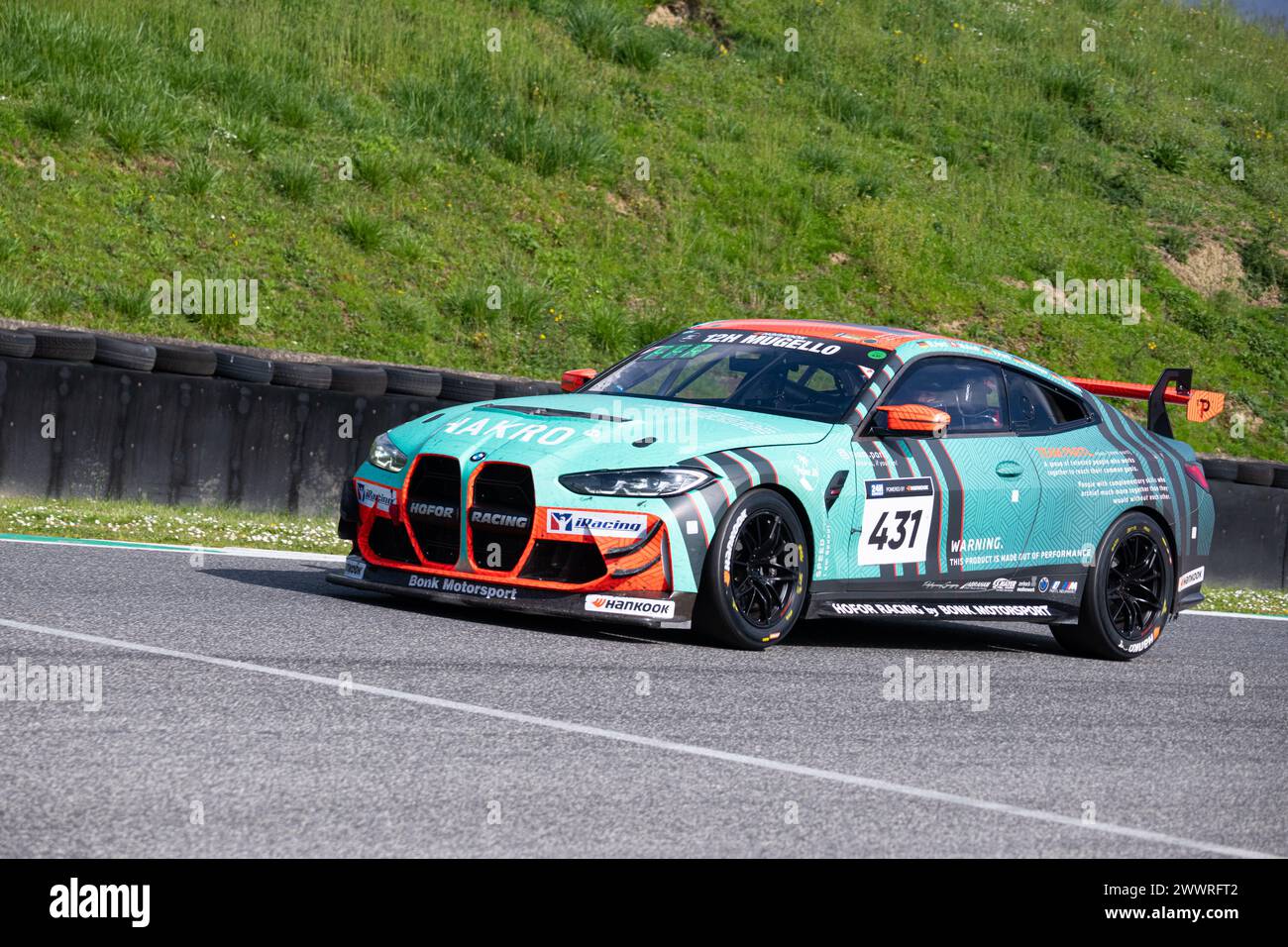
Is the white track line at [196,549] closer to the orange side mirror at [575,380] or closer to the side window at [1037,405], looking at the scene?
the orange side mirror at [575,380]

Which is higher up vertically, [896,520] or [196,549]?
[896,520]

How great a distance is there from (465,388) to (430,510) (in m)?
5.77

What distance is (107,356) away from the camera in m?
11.9

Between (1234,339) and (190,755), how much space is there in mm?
23674

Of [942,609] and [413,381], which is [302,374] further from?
[942,609]

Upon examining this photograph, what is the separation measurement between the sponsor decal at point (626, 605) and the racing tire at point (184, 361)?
5.82 m

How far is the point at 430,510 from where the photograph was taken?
304 inches

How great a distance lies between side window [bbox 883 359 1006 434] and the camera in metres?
8.74

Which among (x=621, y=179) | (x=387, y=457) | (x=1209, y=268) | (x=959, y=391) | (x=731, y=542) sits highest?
(x=621, y=179)

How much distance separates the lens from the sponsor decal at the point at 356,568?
26.2 feet

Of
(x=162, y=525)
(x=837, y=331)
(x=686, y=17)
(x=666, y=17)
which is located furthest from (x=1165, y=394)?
(x=686, y=17)

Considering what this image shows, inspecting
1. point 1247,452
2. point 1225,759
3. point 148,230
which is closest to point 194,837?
point 1225,759

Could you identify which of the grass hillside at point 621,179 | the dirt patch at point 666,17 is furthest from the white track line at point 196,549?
the dirt patch at point 666,17
